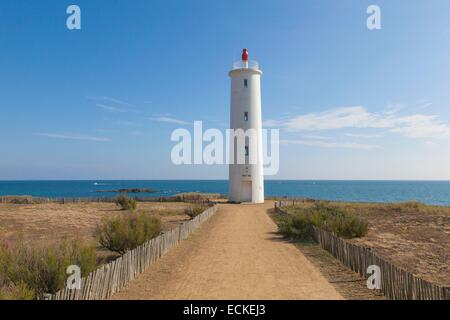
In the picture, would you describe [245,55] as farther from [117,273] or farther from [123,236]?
[117,273]

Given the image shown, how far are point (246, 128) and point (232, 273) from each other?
24.0 metres

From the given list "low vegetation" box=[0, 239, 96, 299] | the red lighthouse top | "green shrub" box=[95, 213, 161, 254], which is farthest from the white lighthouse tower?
"low vegetation" box=[0, 239, 96, 299]

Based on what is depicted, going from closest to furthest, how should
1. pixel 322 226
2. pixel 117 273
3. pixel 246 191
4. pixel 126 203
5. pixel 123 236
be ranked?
pixel 117 273 < pixel 123 236 < pixel 322 226 < pixel 126 203 < pixel 246 191

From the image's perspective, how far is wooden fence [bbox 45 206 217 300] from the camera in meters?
6.93

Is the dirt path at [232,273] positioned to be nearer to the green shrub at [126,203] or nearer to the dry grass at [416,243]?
the dry grass at [416,243]

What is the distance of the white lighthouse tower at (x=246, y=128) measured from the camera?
110 ft

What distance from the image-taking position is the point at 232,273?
10172 mm

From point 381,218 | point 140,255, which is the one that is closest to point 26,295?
point 140,255

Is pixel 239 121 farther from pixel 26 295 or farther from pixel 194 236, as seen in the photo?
pixel 26 295

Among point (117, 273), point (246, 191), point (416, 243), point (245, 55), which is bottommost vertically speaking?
point (416, 243)

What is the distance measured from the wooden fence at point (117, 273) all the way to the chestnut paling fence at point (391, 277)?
587 cm

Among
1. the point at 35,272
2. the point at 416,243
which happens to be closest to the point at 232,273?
the point at 35,272

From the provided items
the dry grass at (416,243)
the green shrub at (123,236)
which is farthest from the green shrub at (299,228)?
the green shrub at (123,236)
